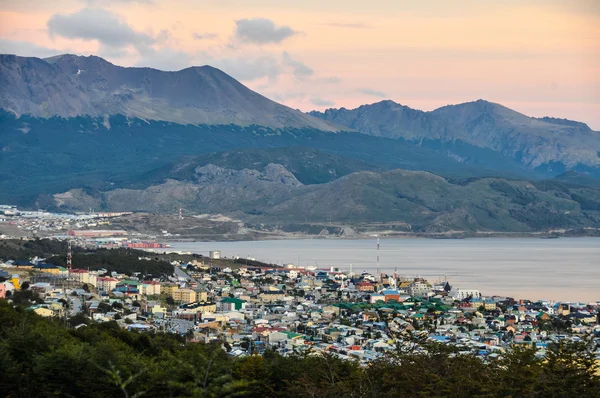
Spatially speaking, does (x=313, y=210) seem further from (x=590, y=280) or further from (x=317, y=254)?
(x=590, y=280)

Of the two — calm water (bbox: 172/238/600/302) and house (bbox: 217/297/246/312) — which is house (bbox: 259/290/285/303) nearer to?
house (bbox: 217/297/246/312)

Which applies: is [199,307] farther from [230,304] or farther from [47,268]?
[47,268]

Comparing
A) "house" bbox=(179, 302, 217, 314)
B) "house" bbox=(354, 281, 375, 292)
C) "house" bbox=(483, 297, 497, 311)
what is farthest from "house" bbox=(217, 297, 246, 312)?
"house" bbox=(354, 281, 375, 292)

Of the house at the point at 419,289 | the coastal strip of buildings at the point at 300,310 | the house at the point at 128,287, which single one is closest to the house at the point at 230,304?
the coastal strip of buildings at the point at 300,310

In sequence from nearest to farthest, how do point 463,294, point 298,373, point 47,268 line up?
point 298,373, point 47,268, point 463,294

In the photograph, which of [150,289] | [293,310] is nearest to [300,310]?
[293,310]
